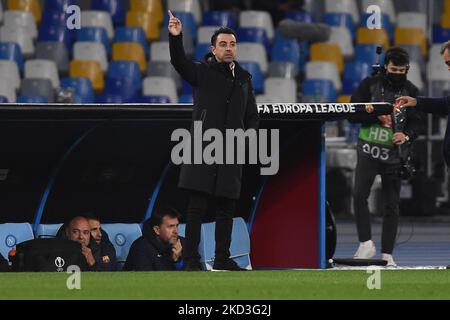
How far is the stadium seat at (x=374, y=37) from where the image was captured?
22312mm

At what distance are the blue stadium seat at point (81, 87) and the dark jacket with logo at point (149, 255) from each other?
32.2ft

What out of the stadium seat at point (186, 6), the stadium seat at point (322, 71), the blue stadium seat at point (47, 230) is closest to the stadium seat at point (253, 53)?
the stadium seat at point (322, 71)

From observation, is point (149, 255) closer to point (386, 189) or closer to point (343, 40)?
point (386, 189)

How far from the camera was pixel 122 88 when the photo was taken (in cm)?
2080

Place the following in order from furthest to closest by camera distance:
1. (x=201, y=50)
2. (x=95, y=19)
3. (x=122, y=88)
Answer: (x=95, y=19) → (x=201, y=50) → (x=122, y=88)

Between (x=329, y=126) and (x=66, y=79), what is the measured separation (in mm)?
3690

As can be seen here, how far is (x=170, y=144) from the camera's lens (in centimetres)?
1119

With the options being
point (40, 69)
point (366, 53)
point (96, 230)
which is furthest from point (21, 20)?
point (96, 230)

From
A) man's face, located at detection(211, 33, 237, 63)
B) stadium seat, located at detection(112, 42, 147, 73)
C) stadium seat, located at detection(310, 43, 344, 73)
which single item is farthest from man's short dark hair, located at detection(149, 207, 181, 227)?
stadium seat, located at detection(310, 43, 344, 73)

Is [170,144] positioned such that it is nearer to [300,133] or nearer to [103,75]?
[300,133]

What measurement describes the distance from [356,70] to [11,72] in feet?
16.7

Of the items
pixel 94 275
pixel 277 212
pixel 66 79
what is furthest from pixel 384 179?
pixel 66 79

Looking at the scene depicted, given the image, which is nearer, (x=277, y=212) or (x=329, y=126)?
(x=277, y=212)

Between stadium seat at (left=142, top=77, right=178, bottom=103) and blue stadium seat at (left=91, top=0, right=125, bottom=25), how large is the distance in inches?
77.5
